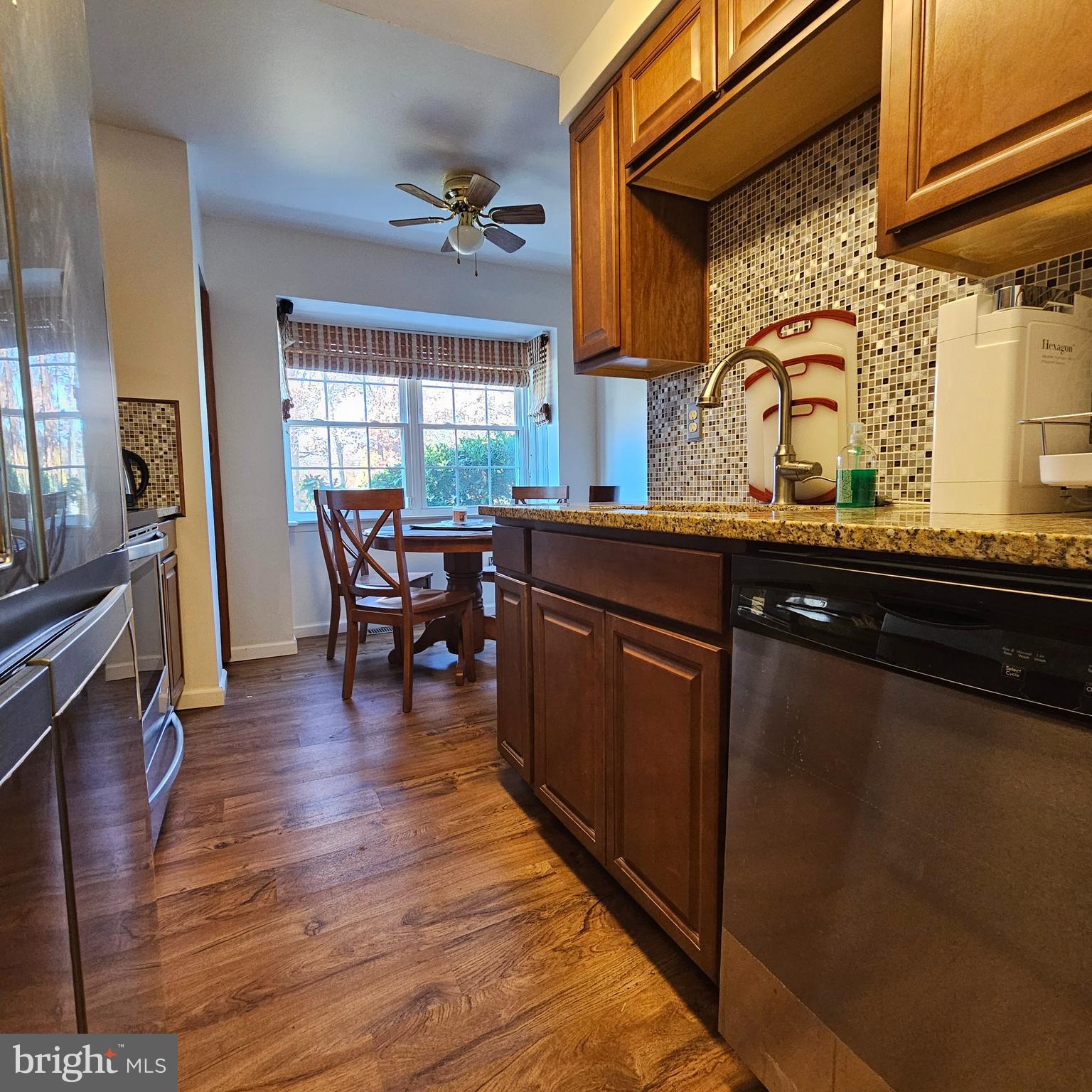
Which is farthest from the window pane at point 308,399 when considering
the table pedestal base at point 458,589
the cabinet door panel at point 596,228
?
the cabinet door panel at point 596,228

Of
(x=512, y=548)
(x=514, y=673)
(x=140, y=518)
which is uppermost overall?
(x=140, y=518)

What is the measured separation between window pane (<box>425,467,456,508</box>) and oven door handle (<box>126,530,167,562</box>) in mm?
2680

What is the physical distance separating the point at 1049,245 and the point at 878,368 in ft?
1.28

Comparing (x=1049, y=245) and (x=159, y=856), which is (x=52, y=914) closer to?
(x=159, y=856)

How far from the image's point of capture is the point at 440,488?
4633mm

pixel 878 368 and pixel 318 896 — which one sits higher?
pixel 878 368

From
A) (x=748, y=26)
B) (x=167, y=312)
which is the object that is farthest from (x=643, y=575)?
(x=167, y=312)

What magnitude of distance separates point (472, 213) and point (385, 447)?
74.8 inches

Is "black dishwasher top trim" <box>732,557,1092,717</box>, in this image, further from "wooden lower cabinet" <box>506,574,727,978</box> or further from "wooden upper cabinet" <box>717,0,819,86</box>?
"wooden upper cabinet" <box>717,0,819,86</box>

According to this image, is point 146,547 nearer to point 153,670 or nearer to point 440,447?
point 153,670

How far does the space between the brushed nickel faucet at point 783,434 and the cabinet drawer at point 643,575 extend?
0.51 m

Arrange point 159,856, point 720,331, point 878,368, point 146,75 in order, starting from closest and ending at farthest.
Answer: point 878,368 → point 159,856 → point 720,331 → point 146,75

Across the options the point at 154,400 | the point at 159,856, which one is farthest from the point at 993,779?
the point at 154,400

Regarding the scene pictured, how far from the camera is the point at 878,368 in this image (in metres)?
1.41
